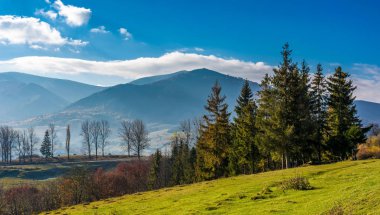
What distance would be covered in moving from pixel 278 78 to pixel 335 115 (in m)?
12.8

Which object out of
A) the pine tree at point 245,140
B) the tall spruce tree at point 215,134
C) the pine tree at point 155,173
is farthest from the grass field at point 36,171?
the pine tree at point 245,140

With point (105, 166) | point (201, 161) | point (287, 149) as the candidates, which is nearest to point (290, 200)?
point (287, 149)

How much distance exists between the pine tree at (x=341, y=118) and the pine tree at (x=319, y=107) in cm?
110

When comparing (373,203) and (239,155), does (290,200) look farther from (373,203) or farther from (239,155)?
(239,155)

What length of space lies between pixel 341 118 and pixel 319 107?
16.0 ft

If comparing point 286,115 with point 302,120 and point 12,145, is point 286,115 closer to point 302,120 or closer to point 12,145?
point 302,120

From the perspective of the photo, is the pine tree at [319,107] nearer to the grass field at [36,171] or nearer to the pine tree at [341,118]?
the pine tree at [341,118]

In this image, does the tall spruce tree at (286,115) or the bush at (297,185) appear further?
the tall spruce tree at (286,115)

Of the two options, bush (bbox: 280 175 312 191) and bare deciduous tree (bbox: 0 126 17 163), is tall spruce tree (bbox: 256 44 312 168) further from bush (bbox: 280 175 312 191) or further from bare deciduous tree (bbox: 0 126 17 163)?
bare deciduous tree (bbox: 0 126 17 163)

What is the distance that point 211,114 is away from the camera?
71.0 m

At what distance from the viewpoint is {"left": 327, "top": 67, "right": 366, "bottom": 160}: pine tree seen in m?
59.3

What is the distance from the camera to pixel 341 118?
61.0 meters

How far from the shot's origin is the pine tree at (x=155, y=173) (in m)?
96.9

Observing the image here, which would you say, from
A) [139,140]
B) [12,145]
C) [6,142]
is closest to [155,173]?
[139,140]
